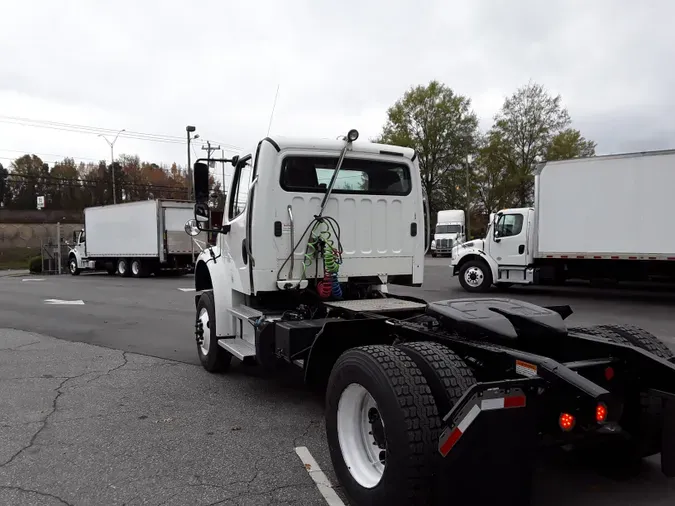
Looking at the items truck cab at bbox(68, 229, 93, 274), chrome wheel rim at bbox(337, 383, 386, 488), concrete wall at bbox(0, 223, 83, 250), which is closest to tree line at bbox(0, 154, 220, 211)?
concrete wall at bbox(0, 223, 83, 250)

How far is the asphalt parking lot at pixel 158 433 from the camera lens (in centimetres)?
345

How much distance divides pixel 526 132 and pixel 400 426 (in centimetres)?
4914

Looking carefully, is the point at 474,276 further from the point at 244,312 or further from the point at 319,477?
the point at 319,477

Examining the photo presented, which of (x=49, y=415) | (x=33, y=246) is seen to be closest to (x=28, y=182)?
(x=33, y=246)

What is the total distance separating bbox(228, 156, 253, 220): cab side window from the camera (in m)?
5.54

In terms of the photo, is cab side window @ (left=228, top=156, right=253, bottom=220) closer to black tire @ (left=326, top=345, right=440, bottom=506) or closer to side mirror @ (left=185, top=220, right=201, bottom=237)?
side mirror @ (left=185, top=220, right=201, bottom=237)

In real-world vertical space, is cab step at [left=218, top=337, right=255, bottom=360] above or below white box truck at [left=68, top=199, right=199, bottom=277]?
below

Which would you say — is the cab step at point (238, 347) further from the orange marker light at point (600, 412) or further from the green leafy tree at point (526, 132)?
the green leafy tree at point (526, 132)

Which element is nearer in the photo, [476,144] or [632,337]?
[632,337]

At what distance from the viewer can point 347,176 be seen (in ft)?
18.4

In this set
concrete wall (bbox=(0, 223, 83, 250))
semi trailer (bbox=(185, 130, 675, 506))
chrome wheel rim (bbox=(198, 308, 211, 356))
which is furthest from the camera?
concrete wall (bbox=(0, 223, 83, 250))

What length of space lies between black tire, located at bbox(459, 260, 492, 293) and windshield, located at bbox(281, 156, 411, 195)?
1025cm

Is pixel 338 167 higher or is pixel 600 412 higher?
pixel 338 167

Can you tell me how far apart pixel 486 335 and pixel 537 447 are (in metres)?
0.73
